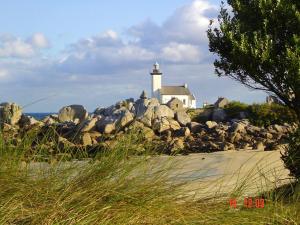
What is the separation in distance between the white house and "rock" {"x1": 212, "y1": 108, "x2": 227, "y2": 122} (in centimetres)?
3436

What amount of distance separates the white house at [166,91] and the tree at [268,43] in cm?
5329

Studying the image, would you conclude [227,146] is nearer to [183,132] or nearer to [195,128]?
[183,132]

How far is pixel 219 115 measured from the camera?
34.4 metres

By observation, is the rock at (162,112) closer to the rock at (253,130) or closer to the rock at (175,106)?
the rock at (175,106)

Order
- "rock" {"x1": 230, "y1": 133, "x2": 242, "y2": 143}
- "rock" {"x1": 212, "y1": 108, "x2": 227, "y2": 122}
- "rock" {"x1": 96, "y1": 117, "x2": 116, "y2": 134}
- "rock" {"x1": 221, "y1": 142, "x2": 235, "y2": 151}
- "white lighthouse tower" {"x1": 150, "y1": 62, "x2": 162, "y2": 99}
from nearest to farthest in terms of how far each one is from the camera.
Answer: "rock" {"x1": 221, "y1": 142, "x2": 235, "y2": 151}
"rock" {"x1": 230, "y1": 133, "x2": 242, "y2": 143}
"rock" {"x1": 96, "y1": 117, "x2": 116, "y2": 134}
"rock" {"x1": 212, "y1": 108, "x2": 227, "y2": 122}
"white lighthouse tower" {"x1": 150, "y1": 62, "x2": 162, "y2": 99}

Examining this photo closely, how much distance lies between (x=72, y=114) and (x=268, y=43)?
79.2ft

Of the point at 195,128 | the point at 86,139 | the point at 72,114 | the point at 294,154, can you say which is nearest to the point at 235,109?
the point at 195,128

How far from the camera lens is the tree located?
14.9 meters

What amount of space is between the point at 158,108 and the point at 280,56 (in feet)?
57.3

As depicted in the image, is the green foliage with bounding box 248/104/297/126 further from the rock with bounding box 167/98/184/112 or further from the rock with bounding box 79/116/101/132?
the rock with bounding box 79/116/101/132

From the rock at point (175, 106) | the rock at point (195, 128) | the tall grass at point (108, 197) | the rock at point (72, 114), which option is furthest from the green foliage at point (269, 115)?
the tall grass at point (108, 197)

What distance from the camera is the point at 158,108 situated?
106 ft

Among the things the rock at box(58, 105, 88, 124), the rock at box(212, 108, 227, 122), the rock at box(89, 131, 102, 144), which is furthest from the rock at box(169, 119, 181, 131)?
the rock at box(58, 105, 88, 124)

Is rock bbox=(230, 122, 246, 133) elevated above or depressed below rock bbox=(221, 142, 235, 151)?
above
